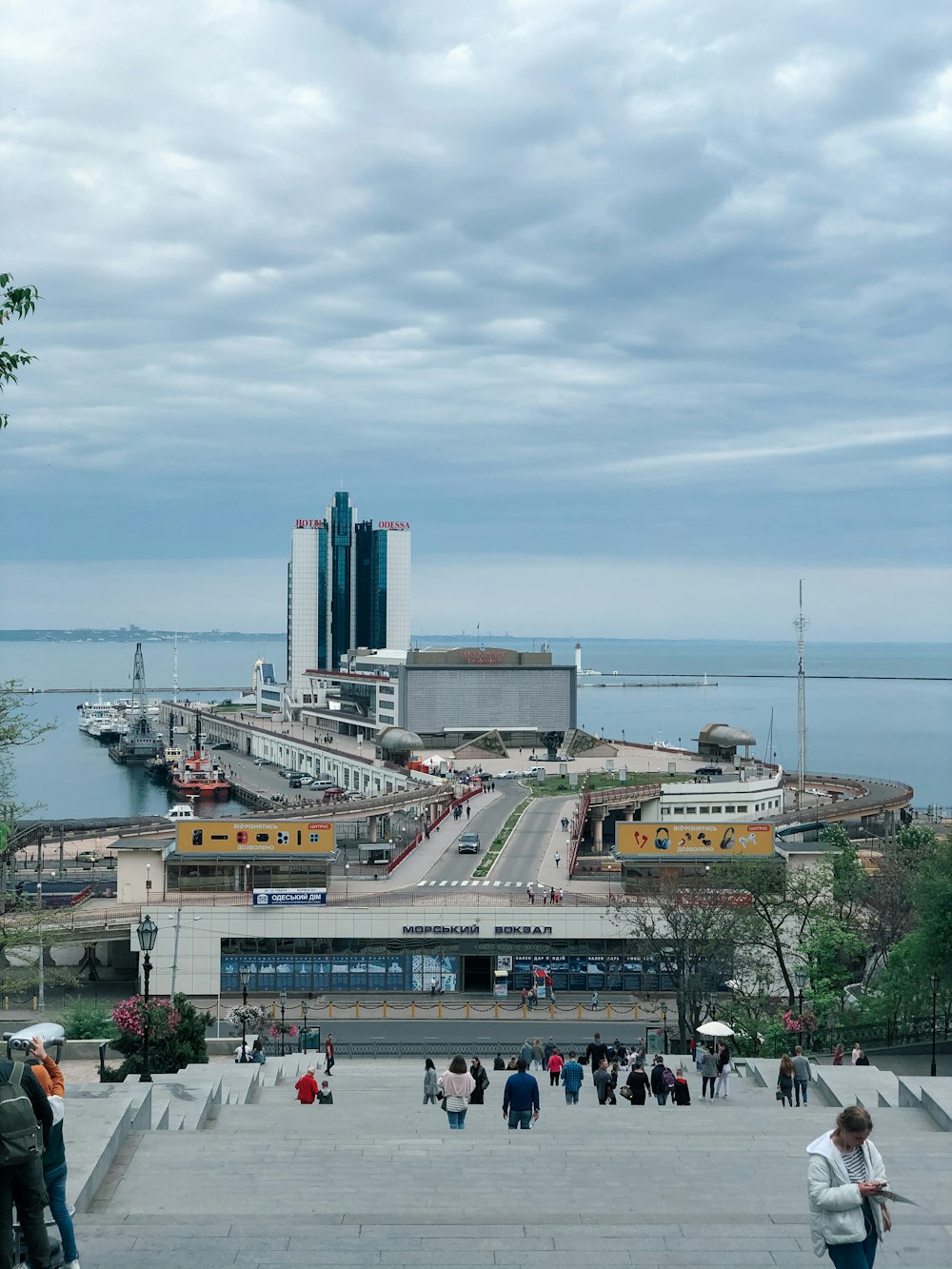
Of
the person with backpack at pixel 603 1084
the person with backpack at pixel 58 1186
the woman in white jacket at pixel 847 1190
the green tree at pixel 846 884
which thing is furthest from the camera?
the green tree at pixel 846 884

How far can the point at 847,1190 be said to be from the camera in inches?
280

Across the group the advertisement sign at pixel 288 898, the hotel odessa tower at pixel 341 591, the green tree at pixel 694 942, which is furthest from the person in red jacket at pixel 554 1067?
the hotel odessa tower at pixel 341 591

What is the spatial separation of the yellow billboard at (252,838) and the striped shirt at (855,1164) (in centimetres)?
4390


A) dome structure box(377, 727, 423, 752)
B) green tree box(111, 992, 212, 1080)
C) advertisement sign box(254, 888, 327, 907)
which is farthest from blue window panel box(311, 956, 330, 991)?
dome structure box(377, 727, 423, 752)

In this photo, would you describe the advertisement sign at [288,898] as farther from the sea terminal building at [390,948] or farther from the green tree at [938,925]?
the green tree at [938,925]

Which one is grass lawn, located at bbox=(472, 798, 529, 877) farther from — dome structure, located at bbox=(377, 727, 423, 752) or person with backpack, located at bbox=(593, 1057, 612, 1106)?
person with backpack, located at bbox=(593, 1057, 612, 1106)

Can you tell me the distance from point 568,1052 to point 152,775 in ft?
395

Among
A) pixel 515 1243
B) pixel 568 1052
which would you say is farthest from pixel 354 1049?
pixel 515 1243

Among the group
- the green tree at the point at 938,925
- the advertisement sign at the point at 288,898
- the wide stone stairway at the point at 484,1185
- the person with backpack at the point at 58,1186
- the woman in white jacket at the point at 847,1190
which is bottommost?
the advertisement sign at the point at 288,898

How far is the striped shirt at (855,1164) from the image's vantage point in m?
7.23

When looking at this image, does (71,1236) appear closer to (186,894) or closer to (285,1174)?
(285,1174)

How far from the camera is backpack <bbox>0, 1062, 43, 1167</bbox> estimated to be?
7.30 metres

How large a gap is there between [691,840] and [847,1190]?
44675mm

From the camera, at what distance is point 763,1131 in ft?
51.3
